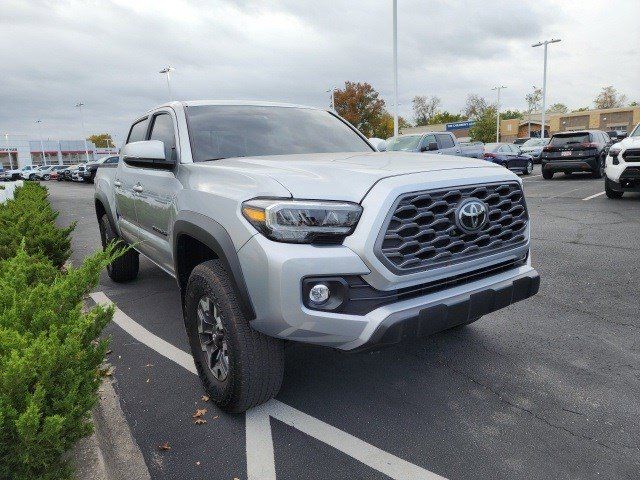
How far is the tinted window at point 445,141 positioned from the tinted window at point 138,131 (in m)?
12.0

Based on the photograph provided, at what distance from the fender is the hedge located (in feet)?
1.99

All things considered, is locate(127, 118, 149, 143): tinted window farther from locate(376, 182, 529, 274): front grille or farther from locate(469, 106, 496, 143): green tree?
locate(469, 106, 496, 143): green tree

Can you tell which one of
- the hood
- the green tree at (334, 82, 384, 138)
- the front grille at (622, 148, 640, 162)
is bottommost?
the front grille at (622, 148, 640, 162)

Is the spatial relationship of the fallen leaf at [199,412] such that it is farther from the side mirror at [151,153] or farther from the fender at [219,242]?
the side mirror at [151,153]

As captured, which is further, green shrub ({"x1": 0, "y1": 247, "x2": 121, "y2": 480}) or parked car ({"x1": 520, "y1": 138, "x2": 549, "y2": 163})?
parked car ({"x1": 520, "y1": 138, "x2": 549, "y2": 163})

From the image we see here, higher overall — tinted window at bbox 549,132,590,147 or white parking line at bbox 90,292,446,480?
tinted window at bbox 549,132,590,147

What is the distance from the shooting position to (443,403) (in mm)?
2998

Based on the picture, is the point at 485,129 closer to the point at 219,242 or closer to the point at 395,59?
the point at 395,59

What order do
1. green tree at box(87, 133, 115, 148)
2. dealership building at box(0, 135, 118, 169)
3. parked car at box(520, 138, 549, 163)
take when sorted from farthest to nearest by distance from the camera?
green tree at box(87, 133, 115, 148), dealership building at box(0, 135, 118, 169), parked car at box(520, 138, 549, 163)

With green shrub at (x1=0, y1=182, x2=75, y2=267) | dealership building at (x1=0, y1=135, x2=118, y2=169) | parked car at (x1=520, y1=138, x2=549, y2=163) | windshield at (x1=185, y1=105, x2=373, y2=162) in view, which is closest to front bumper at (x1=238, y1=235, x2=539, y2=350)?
windshield at (x1=185, y1=105, x2=373, y2=162)

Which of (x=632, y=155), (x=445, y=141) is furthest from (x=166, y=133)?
(x=445, y=141)

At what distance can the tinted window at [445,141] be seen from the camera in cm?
1585

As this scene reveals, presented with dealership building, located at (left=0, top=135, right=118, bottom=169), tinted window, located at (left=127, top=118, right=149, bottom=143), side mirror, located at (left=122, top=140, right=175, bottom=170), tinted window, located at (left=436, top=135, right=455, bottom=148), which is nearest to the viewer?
side mirror, located at (left=122, top=140, right=175, bottom=170)

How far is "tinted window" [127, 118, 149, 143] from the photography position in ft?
15.7
